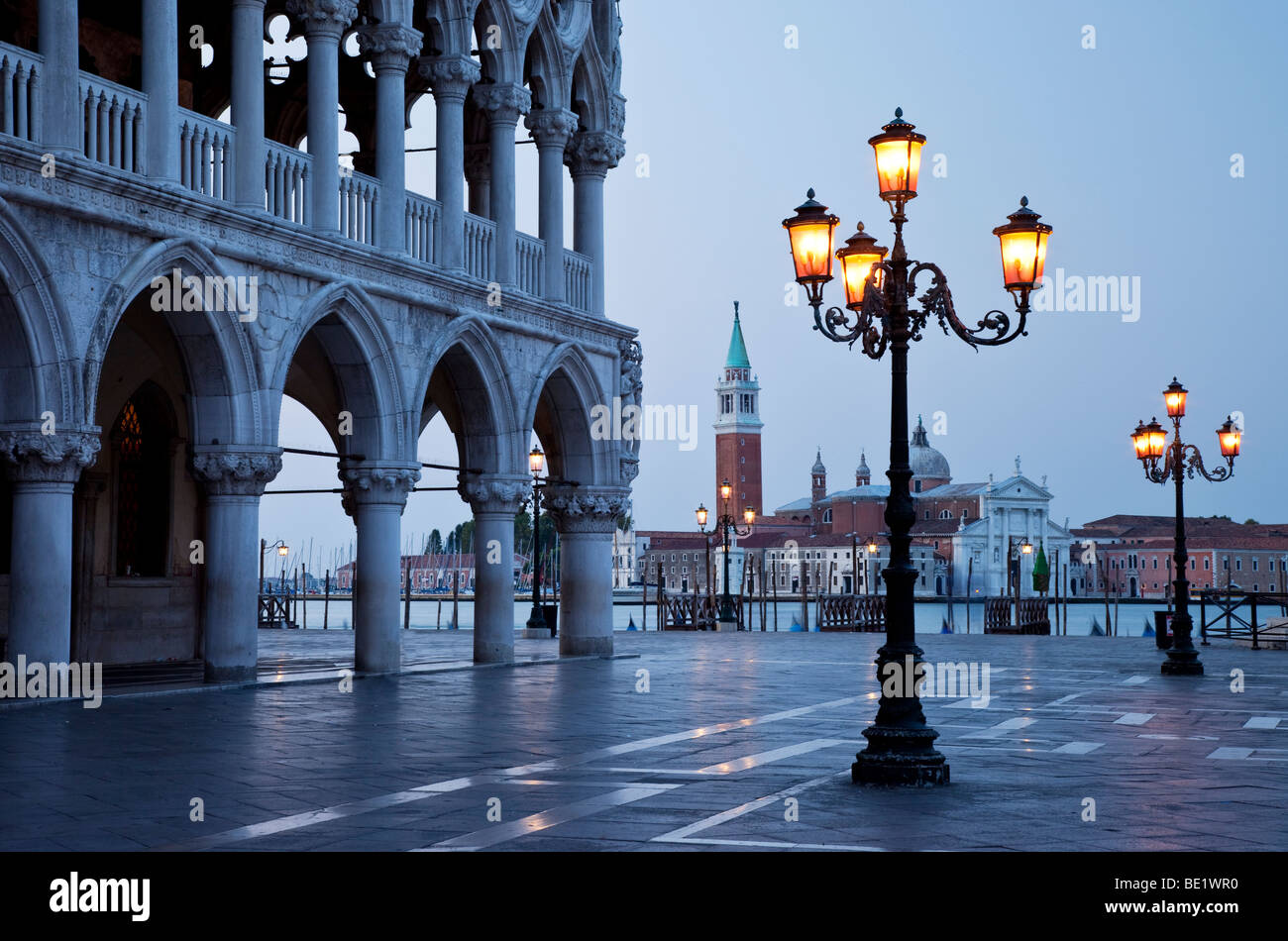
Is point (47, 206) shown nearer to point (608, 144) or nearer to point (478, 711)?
point (478, 711)

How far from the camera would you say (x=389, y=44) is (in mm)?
18281

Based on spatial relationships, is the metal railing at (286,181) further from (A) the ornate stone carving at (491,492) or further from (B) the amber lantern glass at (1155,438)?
(B) the amber lantern glass at (1155,438)

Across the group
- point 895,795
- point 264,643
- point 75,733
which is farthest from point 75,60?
point 264,643

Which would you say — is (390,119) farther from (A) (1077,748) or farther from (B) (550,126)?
(A) (1077,748)

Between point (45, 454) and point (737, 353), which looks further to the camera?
point (737, 353)

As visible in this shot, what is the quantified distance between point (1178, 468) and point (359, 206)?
1105 cm

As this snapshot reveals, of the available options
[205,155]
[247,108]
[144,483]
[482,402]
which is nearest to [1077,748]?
[205,155]

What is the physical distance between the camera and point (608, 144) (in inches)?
910

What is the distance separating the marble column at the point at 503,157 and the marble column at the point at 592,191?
2.02m

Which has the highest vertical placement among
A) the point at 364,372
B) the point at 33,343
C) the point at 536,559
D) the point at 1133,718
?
the point at 364,372

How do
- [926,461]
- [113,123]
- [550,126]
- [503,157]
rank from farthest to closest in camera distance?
1. [926,461]
2. [550,126]
3. [503,157]
4. [113,123]

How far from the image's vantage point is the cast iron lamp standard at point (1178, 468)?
2012 cm
